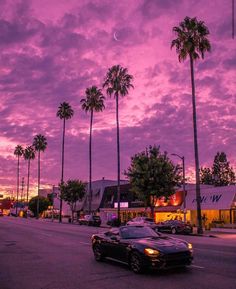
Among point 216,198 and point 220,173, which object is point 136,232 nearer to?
point 216,198

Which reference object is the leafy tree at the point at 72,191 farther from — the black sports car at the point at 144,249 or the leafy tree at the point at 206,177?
the black sports car at the point at 144,249

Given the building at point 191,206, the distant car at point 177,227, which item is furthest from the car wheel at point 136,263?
the building at point 191,206

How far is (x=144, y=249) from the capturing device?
38.5ft

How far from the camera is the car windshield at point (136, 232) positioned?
13318 mm

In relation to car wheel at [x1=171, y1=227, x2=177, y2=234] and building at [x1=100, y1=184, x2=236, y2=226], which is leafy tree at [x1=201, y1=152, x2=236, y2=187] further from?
car wheel at [x1=171, y1=227, x2=177, y2=234]

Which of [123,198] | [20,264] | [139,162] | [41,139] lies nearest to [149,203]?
[139,162]

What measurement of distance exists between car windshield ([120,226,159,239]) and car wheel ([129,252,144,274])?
0.98 meters

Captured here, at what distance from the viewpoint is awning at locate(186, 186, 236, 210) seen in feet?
159

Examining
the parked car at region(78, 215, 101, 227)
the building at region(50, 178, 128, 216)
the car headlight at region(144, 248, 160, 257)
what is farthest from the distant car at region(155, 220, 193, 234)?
the building at region(50, 178, 128, 216)

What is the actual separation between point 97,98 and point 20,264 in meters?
63.1

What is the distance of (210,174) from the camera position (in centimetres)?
12488

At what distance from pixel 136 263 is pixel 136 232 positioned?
5.21 ft

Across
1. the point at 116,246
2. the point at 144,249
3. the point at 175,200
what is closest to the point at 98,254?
the point at 116,246

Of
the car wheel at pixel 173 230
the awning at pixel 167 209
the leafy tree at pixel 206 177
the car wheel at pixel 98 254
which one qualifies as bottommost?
the car wheel at pixel 173 230
